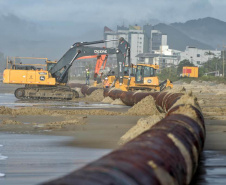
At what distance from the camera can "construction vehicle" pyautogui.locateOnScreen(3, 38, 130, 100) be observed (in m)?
39.8

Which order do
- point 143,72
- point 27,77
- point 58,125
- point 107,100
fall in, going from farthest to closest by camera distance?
point 143,72 < point 27,77 < point 107,100 < point 58,125

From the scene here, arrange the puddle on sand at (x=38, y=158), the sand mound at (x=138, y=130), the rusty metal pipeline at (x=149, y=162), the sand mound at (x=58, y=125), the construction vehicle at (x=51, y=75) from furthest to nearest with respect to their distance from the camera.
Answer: the construction vehicle at (x=51, y=75)
the sand mound at (x=58, y=125)
the sand mound at (x=138, y=130)
the puddle on sand at (x=38, y=158)
the rusty metal pipeline at (x=149, y=162)

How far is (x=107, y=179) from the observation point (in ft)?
17.2

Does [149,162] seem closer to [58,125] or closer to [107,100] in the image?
[58,125]

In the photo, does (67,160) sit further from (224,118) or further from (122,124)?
(224,118)

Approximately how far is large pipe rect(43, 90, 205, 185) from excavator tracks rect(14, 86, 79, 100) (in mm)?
30411

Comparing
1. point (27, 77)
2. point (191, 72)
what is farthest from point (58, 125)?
point (191, 72)

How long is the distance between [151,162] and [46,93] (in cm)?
3393

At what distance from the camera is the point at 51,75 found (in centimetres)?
4106

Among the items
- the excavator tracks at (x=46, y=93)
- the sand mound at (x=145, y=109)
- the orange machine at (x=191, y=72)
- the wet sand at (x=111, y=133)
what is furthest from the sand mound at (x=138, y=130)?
the orange machine at (x=191, y=72)

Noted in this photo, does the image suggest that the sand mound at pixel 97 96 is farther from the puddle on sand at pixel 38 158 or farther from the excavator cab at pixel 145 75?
the puddle on sand at pixel 38 158

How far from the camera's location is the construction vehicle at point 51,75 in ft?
131

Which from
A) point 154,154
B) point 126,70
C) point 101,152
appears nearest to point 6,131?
point 101,152

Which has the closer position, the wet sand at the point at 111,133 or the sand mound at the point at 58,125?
the wet sand at the point at 111,133
